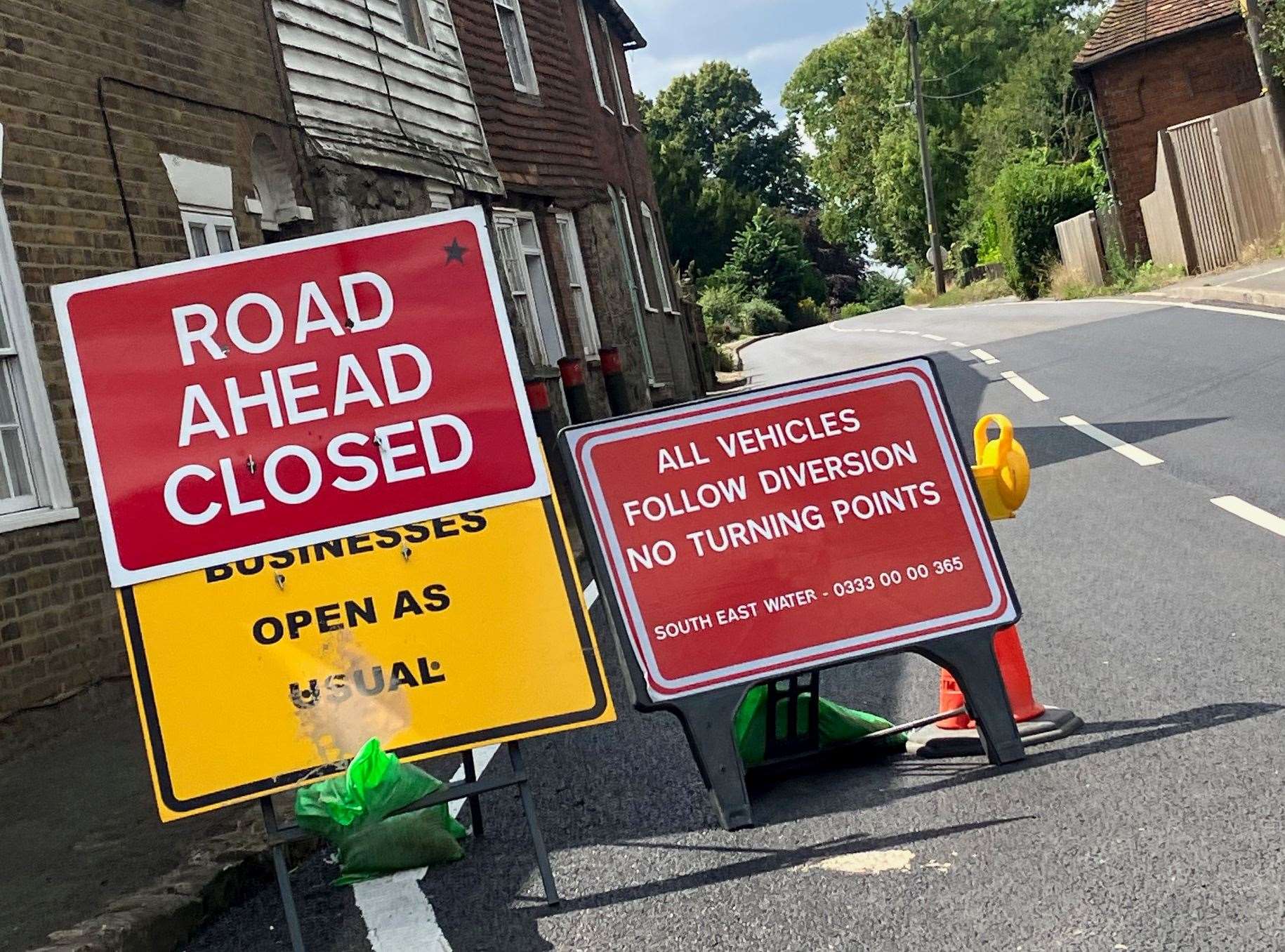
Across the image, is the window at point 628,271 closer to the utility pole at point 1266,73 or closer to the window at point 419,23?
the window at point 419,23

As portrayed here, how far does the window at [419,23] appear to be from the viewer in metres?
16.8

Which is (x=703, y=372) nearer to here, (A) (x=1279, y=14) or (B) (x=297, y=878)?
(A) (x=1279, y=14)

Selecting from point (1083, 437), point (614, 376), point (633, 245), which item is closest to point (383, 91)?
point (614, 376)

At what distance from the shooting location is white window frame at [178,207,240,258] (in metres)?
10.4

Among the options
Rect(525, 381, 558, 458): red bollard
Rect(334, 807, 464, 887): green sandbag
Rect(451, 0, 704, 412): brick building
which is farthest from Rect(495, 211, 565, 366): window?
Rect(334, 807, 464, 887): green sandbag

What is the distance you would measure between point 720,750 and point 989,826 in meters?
0.87

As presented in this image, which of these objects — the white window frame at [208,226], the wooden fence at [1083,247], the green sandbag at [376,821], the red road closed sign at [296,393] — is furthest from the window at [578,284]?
the wooden fence at [1083,247]

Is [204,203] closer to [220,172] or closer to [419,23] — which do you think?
[220,172]

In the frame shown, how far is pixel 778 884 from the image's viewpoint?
13.8 ft

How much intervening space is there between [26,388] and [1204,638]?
18.9 ft

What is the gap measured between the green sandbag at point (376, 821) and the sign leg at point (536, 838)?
0.34 metres

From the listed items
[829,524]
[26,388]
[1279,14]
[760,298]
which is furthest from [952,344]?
[760,298]

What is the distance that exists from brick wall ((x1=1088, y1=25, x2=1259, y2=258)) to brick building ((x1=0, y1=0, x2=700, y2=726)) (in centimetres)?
2208

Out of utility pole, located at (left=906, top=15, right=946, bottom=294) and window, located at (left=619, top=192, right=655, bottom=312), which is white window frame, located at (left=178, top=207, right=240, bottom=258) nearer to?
window, located at (left=619, top=192, right=655, bottom=312)
